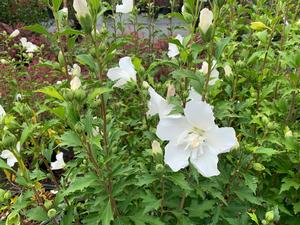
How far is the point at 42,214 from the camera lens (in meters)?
1.75

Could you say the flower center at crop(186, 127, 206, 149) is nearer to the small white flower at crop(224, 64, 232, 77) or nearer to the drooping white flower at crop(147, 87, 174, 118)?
the drooping white flower at crop(147, 87, 174, 118)

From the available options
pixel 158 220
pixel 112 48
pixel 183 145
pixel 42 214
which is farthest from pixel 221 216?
pixel 112 48

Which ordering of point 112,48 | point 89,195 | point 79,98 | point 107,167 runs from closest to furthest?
point 79,98
point 112,48
point 107,167
point 89,195

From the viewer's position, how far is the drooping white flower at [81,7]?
142 cm

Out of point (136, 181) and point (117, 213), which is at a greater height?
point (136, 181)

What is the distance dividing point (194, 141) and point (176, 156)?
0.29 ft

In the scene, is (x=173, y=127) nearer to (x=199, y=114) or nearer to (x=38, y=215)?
(x=199, y=114)

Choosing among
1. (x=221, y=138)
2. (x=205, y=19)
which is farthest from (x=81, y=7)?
(x=221, y=138)

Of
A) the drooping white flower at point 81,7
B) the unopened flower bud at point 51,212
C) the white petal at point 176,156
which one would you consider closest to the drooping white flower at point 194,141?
the white petal at point 176,156

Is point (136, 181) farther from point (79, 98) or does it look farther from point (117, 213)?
point (79, 98)

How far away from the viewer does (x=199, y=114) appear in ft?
4.42

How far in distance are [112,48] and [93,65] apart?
0.35 feet

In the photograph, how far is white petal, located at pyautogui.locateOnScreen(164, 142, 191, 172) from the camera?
4.68 feet

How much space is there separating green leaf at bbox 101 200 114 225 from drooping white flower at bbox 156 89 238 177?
370 millimetres
